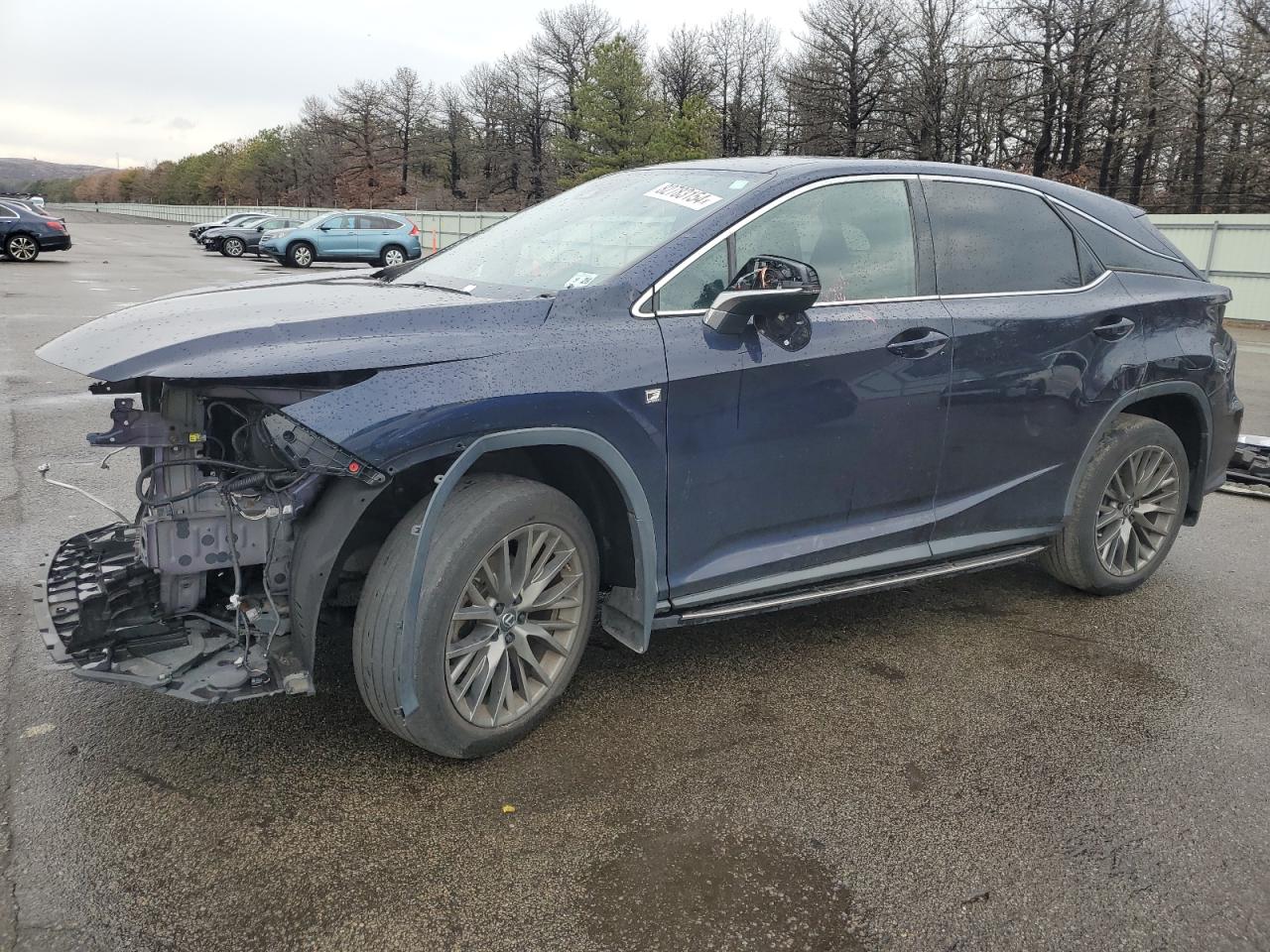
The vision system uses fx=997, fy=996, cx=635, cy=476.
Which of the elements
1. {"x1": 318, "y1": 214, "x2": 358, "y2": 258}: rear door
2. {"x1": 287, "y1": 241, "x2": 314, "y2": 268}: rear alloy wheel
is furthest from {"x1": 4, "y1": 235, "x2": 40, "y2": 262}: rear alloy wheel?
{"x1": 318, "y1": 214, "x2": 358, "y2": 258}: rear door

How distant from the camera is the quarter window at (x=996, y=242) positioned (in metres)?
3.96

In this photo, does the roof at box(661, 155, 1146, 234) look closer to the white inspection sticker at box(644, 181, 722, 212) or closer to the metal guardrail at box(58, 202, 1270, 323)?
the white inspection sticker at box(644, 181, 722, 212)

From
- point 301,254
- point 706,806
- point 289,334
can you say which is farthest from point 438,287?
point 301,254

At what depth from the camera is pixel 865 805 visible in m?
2.93

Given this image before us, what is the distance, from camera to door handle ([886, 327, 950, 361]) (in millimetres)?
3666

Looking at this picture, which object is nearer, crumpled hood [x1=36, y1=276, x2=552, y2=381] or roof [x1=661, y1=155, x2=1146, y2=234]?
crumpled hood [x1=36, y1=276, x2=552, y2=381]

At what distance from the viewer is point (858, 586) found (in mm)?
3723

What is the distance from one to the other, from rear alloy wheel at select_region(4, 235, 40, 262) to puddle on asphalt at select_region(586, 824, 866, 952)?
93.8ft

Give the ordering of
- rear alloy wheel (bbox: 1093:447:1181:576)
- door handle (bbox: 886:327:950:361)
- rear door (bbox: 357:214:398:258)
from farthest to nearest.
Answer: rear door (bbox: 357:214:398:258) < rear alloy wheel (bbox: 1093:447:1181:576) < door handle (bbox: 886:327:950:361)

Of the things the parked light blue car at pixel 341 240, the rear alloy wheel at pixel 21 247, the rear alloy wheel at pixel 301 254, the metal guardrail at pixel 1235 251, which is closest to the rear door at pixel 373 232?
the parked light blue car at pixel 341 240

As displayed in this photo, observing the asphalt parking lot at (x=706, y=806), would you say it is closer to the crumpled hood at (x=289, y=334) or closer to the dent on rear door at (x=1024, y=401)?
the dent on rear door at (x=1024, y=401)

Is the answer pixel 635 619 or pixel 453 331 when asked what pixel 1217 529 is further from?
pixel 453 331

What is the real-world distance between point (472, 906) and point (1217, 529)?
17.4ft

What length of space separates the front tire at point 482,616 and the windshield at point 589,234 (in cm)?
82
